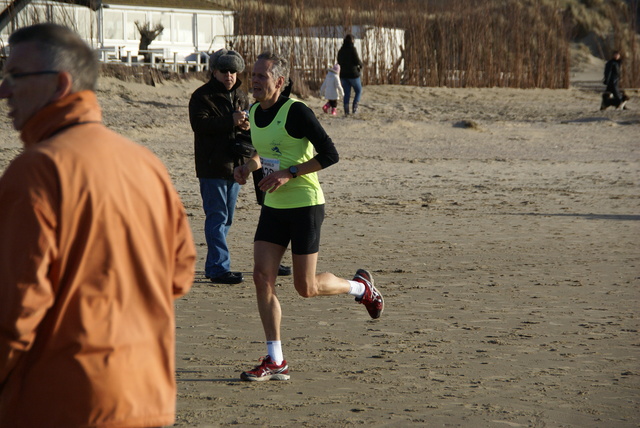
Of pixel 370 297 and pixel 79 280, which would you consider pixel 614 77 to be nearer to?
pixel 370 297

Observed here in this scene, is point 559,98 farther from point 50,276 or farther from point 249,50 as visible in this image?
point 50,276

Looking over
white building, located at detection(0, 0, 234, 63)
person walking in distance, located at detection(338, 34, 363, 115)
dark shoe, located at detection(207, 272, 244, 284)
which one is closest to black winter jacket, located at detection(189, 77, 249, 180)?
dark shoe, located at detection(207, 272, 244, 284)

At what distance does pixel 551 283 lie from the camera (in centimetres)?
820

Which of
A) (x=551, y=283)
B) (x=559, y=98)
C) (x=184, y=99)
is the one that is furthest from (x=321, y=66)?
(x=551, y=283)

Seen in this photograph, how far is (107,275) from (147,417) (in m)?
0.40

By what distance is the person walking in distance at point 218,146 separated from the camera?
7691 millimetres

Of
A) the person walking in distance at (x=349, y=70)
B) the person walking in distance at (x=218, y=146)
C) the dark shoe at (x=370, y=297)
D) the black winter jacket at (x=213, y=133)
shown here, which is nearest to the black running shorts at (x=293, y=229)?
the dark shoe at (x=370, y=297)

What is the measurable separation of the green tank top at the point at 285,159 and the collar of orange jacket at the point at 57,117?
3.11 metres

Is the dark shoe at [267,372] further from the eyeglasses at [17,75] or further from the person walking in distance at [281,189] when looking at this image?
the eyeglasses at [17,75]

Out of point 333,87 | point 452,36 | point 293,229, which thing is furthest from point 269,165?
point 452,36

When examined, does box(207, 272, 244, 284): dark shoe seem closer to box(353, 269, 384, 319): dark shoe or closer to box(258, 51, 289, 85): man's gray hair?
box(353, 269, 384, 319): dark shoe

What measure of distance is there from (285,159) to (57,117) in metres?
3.20

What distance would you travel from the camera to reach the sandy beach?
16.3 ft

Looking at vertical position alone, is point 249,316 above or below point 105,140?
below
